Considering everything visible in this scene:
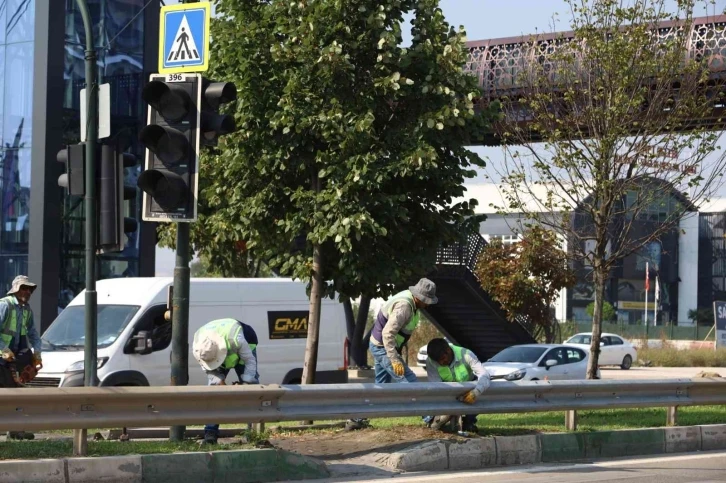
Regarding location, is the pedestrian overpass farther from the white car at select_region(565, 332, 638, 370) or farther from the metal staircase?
the white car at select_region(565, 332, 638, 370)

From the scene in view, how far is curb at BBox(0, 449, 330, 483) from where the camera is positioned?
26.0ft

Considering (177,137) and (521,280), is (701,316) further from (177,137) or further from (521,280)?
(177,137)

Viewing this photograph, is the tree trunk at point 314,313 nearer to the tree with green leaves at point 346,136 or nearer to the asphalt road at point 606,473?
the tree with green leaves at point 346,136

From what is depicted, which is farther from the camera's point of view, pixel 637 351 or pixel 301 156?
pixel 637 351

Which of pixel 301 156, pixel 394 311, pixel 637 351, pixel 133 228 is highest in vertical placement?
pixel 301 156

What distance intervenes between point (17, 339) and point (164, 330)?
635 centimetres

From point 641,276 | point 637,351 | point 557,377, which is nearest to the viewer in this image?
point 557,377

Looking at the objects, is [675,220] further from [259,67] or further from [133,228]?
[133,228]

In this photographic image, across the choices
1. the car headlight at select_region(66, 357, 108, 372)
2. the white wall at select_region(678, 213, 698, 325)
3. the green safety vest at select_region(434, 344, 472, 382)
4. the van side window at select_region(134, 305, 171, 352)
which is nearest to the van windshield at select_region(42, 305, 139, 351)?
the van side window at select_region(134, 305, 171, 352)

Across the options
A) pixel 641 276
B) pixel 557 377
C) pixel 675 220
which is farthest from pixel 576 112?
pixel 641 276

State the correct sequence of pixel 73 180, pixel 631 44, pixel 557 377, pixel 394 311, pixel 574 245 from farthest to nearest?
pixel 557 377, pixel 574 245, pixel 631 44, pixel 73 180, pixel 394 311

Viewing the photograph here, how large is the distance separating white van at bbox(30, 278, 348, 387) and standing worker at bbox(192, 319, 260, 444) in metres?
6.25

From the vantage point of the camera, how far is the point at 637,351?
43156 mm

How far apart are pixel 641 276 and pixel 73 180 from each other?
242 feet
